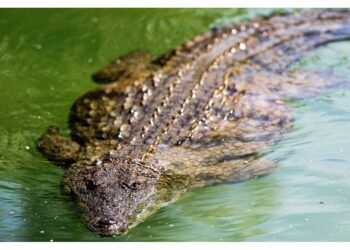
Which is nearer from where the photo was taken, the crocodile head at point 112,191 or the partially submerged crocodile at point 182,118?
the crocodile head at point 112,191

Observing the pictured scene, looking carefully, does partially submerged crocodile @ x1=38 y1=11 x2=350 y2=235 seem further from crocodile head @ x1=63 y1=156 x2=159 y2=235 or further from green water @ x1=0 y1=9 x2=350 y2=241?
green water @ x1=0 y1=9 x2=350 y2=241

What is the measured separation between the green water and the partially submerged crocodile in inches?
6.3

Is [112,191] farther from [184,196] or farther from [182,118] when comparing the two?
[182,118]

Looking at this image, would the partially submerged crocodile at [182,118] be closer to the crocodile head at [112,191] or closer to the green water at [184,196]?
the crocodile head at [112,191]

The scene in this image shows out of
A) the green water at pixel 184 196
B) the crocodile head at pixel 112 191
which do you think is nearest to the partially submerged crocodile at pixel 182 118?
the crocodile head at pixel 112 191

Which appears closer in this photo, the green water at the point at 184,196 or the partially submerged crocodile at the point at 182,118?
the green water at the point at 184,196

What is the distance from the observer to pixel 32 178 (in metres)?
6.19

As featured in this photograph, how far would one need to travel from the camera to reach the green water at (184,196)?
212 inches

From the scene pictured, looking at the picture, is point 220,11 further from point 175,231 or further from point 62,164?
point 175,231

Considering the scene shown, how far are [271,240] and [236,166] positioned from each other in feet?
4.04

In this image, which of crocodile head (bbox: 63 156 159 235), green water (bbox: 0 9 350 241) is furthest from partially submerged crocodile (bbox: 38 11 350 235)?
green water (bbox: 0 9 350 241)

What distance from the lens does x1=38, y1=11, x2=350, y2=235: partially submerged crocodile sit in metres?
5.87

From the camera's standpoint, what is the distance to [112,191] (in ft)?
18.6

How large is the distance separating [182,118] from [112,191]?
137 cm
